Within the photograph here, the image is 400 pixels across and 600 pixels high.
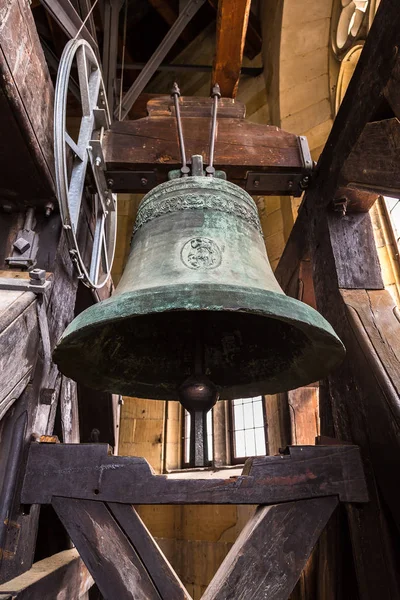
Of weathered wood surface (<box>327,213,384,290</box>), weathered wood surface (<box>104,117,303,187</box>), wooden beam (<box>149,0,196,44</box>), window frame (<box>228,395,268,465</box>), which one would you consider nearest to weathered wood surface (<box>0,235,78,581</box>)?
weathered wood surface (<box>104,117,303,187</box>)

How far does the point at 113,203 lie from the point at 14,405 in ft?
4.25

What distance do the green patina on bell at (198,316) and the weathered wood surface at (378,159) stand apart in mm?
428

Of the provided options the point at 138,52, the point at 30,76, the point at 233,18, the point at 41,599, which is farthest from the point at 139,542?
the point at 138,52

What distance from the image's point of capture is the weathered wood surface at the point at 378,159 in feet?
4.97

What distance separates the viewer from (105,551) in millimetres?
1226

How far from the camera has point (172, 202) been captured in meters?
1.52

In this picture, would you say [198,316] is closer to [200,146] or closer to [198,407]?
[198,407]

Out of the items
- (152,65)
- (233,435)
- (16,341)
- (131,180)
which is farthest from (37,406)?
(233,435)

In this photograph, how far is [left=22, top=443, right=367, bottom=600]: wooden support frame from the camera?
1.20m

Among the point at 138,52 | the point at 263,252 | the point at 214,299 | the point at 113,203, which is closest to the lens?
the point at 214,299

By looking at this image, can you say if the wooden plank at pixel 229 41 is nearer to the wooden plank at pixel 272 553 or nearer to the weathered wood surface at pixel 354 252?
the weathered wood surface at pixel 354 252

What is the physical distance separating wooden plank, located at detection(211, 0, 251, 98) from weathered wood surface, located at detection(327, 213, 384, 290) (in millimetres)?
1902

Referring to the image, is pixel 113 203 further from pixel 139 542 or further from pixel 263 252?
pixel 139 542

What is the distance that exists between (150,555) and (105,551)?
13 cm
